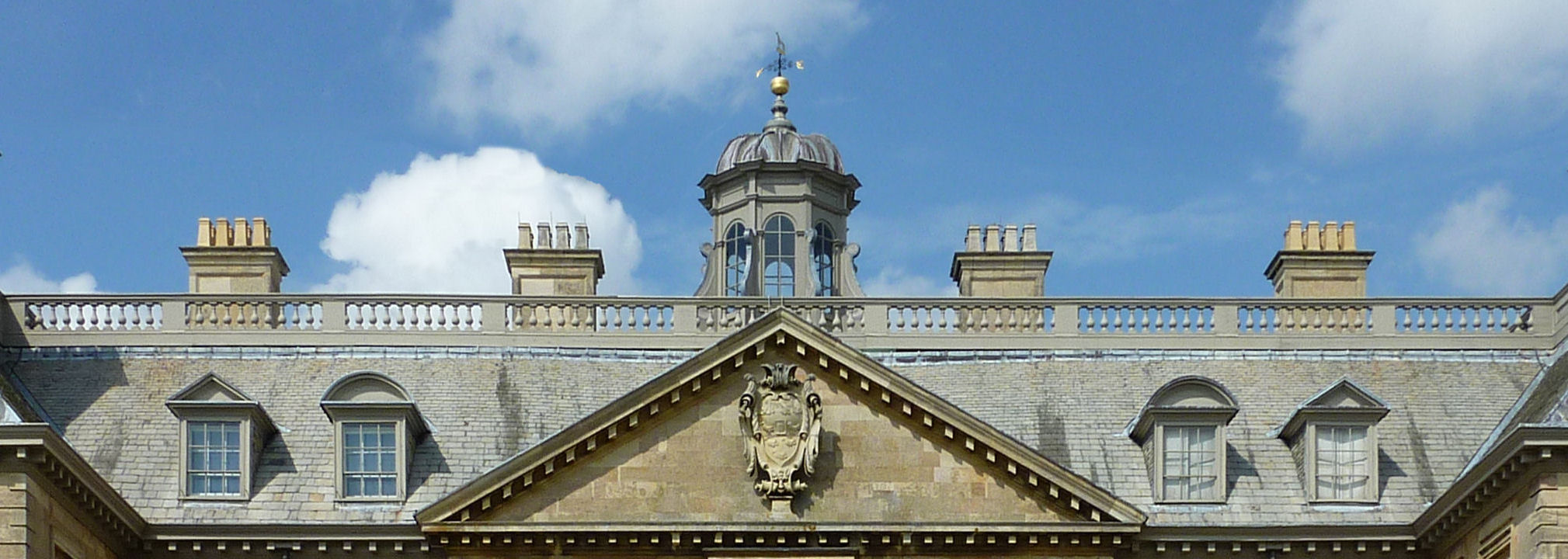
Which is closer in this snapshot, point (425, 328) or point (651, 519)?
point (651, 519)

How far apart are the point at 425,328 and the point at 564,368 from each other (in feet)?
8.91

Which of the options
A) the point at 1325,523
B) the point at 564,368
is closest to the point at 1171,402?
the point at 1325,523

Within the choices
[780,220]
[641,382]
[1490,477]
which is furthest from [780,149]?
[1490,477]

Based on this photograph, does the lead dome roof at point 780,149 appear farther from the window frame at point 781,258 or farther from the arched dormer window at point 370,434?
the arched dormer window at point 370,434

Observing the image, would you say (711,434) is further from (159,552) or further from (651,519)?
(159,552)

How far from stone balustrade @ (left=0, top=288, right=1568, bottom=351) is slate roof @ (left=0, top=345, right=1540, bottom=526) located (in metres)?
0.37

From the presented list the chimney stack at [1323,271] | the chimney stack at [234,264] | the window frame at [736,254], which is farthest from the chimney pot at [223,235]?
the chimney stack at [1323,271]

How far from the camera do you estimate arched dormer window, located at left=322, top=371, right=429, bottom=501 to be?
152 ft

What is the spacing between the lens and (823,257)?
5656 centimetres

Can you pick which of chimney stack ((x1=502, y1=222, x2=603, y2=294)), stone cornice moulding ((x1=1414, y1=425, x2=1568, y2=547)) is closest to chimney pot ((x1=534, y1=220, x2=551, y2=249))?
chimney stack ((x1=502, y1=222, x2=603, y2=294))

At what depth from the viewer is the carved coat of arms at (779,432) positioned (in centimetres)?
4519

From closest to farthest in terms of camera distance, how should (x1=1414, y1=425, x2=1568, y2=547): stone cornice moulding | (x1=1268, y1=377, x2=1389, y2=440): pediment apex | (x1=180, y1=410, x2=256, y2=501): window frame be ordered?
(x1=1414, y1=425, x2=1568, y2=547): stone cornice moulding → (x1=180, y1=410, x2=256, y2=501): window frame → (x1=1268, y1=377, x2=1389, y2=440): pediment apex

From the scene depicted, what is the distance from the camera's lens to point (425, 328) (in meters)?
50.5

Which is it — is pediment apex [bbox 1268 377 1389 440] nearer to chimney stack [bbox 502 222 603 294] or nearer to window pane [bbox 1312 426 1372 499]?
window pane [bbox 1312 426 1372 499]
